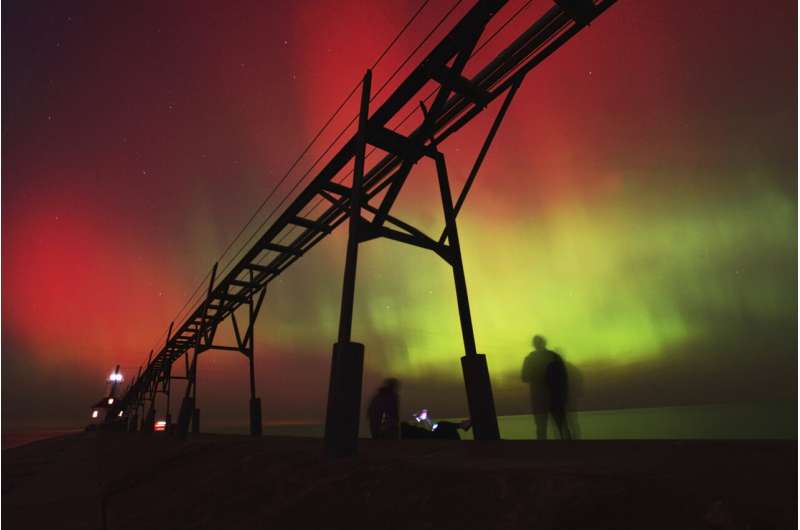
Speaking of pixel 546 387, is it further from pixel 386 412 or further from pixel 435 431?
pixel 386 412

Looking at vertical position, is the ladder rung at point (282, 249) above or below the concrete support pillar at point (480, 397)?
above

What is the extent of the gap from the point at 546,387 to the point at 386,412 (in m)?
3.01

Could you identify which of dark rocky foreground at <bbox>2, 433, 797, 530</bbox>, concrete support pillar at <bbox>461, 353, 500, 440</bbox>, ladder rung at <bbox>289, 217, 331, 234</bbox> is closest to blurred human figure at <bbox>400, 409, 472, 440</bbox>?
concrete support pillar at <bbox>461, 353, 500, 440</bbox>

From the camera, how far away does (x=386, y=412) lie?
25.7 feet

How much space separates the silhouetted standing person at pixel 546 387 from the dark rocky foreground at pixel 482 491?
2.89 meters

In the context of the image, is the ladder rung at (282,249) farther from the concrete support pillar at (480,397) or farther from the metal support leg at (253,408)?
the concrete support pillar at (480,397)

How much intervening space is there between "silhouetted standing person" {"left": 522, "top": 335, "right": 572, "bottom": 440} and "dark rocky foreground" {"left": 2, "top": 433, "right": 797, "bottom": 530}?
9.47 ft

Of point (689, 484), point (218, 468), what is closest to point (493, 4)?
point (689, 484)

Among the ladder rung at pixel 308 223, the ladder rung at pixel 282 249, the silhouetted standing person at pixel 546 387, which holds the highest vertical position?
the ladder rung at pixel 308 223

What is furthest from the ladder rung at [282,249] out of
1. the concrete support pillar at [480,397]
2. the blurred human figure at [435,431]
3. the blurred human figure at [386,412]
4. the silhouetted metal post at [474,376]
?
the concrete support pillar at [480,397]

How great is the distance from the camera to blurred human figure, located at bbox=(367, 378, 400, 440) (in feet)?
25.6

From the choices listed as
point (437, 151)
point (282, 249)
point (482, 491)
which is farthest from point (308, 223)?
point (482, 491)

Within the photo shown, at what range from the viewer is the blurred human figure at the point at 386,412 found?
7.80 metres

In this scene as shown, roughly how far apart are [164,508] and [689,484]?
4.90m
